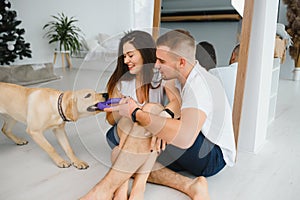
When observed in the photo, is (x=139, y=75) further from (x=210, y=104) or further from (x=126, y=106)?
(x=210, y=104)

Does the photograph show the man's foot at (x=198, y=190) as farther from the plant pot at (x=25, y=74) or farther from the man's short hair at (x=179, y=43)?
the plant pot at (x=25, y=74)

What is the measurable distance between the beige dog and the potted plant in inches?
139

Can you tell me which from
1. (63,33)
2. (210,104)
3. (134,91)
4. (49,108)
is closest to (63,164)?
(49,108)

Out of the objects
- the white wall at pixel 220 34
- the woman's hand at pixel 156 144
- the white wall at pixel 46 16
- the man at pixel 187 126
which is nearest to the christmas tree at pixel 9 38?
the white wall at pixel 46 16

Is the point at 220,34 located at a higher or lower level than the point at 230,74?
higher

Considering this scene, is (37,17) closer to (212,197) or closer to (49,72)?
(49,72)

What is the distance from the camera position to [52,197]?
1.10m

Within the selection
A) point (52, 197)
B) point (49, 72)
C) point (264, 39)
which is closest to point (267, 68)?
point (264, 39)

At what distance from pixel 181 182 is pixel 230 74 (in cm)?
64

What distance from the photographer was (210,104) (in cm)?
104

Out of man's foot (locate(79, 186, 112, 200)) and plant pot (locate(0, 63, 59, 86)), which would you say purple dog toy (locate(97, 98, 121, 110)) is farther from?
plant pot (locate(0, 63, 59, 86))

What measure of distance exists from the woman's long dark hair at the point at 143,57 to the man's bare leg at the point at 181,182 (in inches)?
12.5

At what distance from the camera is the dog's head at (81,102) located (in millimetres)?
1308

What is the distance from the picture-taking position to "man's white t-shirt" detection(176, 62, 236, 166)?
1.00 meters
